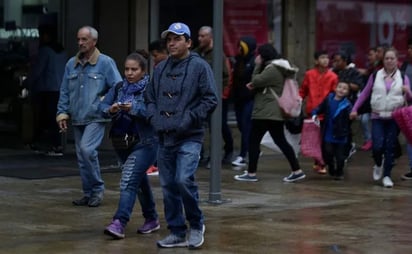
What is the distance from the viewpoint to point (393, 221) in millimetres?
9914

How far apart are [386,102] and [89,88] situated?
3.95m

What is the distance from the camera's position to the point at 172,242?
8406 mm

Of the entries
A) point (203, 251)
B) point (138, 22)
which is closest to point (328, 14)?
point (138, 22)

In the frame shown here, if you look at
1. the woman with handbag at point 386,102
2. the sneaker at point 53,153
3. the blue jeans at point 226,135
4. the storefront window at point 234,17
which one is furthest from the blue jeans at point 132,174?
the storefront window at point 234,17

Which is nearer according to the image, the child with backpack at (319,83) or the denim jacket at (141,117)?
the denim jacket at (141,117)

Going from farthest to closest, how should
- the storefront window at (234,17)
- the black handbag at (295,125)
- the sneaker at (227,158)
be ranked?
1. the storefront window at (234,17)
2. the sneaker at (227,158)
3. the black handbag at (295,125)

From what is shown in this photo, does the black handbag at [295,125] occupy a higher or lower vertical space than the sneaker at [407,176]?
higher

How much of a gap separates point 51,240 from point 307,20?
9862 millimetres

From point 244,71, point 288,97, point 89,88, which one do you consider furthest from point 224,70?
point 89,88

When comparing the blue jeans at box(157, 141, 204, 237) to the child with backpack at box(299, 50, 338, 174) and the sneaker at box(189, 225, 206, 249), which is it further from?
the child with backpack at box(299, 50, 338, 174)

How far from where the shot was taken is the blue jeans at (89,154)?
10109mm

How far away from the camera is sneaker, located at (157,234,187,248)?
8375 mm

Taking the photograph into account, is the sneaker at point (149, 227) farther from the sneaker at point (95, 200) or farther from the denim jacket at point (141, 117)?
the sneaker at point (95, 200)

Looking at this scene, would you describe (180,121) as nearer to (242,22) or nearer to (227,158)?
(227,158)
